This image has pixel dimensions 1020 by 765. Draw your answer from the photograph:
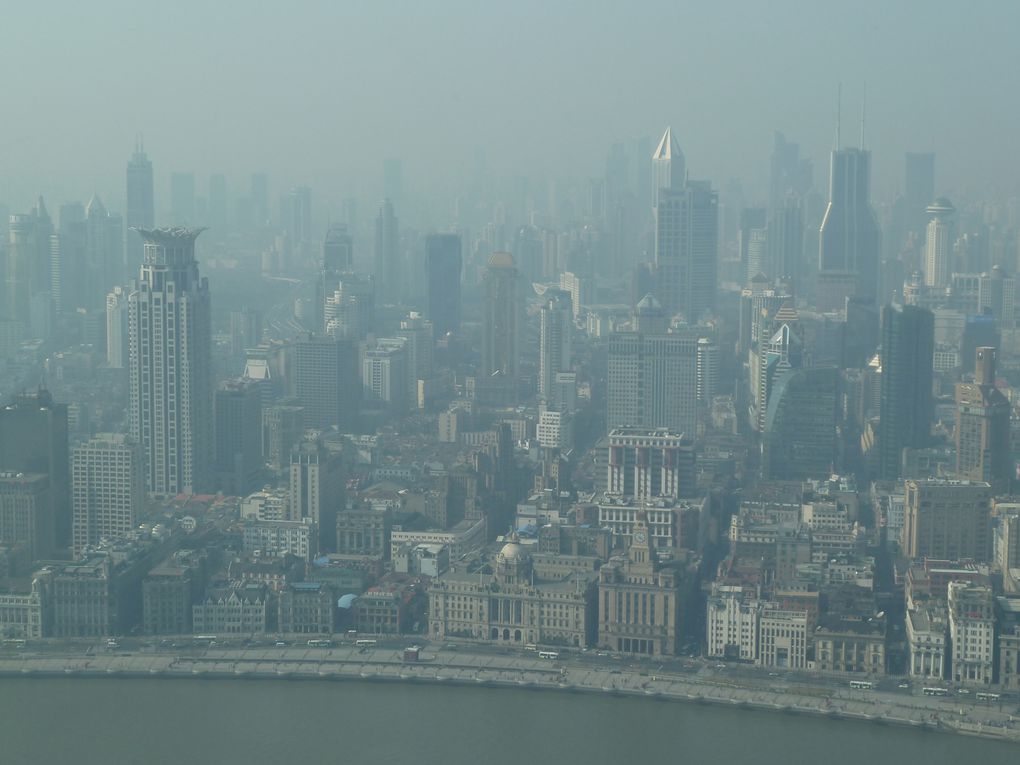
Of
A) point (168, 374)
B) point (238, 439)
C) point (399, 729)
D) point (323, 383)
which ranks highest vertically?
point (168, 374)

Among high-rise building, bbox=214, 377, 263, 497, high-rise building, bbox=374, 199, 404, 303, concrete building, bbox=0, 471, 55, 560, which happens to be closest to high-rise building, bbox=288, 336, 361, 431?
high-rise building, bbox=214, 377, 263, 497

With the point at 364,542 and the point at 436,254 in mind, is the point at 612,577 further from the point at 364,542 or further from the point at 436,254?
the point at 436,254

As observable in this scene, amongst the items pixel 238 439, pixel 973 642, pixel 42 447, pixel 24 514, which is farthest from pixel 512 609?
pixel 238 439

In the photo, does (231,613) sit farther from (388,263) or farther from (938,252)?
(938,252)

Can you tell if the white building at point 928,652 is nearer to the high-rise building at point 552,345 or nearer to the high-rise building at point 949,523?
the high-rise building at point 949,523

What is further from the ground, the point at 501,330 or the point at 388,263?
the point at 388,263

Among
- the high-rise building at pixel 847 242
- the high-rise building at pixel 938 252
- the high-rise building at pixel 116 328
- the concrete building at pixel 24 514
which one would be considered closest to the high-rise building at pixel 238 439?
the high-rise building at pixel 116 328
